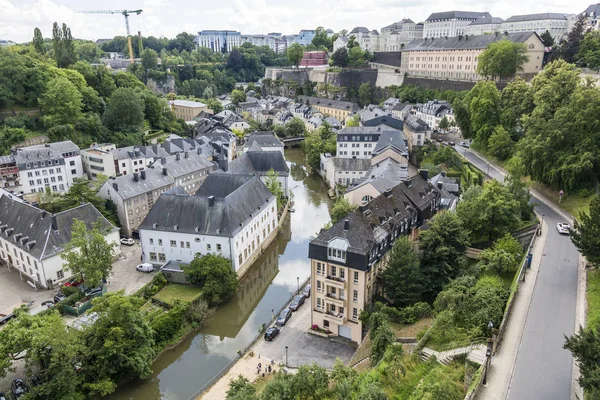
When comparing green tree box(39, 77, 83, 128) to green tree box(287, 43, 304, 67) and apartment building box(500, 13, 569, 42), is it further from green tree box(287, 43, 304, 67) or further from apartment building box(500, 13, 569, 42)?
apartment building box(500, 13, 569, 42)

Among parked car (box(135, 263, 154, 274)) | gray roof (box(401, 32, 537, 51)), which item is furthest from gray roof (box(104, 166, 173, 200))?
gray roof (box(401, 32, 537, 51))

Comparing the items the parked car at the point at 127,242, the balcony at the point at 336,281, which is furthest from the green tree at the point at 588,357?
the parked car at the point at 127,242

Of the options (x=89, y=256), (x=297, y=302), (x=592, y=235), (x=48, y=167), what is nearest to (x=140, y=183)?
(x=48, y=167)

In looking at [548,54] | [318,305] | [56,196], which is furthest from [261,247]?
[548,54]

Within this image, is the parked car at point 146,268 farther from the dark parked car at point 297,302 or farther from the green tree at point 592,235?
the green tree at point 592,235

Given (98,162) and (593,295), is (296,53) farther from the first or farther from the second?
(593,295)

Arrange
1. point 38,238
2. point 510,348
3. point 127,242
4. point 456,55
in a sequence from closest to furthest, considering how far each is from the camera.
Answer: point 510,348, point 38,238, point 127,242, point 456,55

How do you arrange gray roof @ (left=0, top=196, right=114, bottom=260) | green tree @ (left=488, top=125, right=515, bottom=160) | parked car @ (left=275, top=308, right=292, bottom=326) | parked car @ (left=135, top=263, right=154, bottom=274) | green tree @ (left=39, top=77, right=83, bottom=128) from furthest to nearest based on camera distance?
green tree @ (left=39, top=77, right=83, bottom=128) → green tree @ (left=488, top=125, right=515, bottom=160) → parked car @ (left=135, top=263, right=154, bottom=274) → gray roof @ (left=0, top=196, right=114, bottom=260) → parked car @ (left=275, top=308, right=292, bottom=326)
